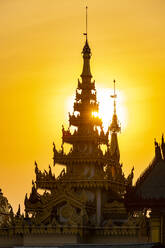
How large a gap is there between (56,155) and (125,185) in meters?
5.14

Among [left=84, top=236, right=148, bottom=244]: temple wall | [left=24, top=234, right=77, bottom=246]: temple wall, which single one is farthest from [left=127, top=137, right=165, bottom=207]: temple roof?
[left=24, top=234, right=77, bottom=246]: temple wall

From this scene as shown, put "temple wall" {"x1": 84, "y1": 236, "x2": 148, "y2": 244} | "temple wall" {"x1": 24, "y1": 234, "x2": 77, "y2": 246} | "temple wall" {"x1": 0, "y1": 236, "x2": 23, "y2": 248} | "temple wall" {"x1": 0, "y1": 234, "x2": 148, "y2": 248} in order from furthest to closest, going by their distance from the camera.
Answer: "temple wall" {"x1": 0, "y1": 236, "x2": 23, "y2": 248}
"temple wall" {"x1": 84, "y1": 236, "x2": 148, "y2": 244}
"temple wall" {"x1": 0, "y1": 234, "x2": 148, "y2": 248}
"temple wall" {"x1": 24, "y1": 234, "x2": 77, "y2": 246}

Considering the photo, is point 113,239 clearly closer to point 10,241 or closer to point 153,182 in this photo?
point 153,182

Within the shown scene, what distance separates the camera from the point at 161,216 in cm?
6662

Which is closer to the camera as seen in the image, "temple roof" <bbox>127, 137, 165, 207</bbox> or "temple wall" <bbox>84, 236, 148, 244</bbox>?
"temple wall" <bbox>84, 236, 148, 244</bbox>

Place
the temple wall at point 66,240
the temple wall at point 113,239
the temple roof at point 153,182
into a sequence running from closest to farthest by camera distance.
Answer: the temple wall at point 66,240, the temple wall at point 113,239, the temple roof at point 153,182

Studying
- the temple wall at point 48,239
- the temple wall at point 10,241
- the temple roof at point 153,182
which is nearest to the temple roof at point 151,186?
the temple roof at point 153,182

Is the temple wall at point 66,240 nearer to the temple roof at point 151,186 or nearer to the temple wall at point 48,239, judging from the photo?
the temple wall at point 48,239

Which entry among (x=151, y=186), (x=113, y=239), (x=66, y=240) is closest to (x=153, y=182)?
(x=151, y=186)

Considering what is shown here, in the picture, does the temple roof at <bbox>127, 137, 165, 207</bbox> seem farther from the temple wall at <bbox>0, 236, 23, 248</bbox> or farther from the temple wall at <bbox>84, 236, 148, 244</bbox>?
the temple wall at <bbox>0, 236, 23, 248</bbox>

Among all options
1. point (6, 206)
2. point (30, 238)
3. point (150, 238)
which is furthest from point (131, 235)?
point (6, 206)

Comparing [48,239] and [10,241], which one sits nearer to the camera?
[48,239]

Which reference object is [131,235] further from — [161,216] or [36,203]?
[36,203]

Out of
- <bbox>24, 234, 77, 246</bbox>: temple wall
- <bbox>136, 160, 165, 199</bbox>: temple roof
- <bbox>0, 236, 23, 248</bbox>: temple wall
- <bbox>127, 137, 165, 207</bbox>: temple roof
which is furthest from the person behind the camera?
<bbox>0, 236, 23, 248</bbox>: temple wall
